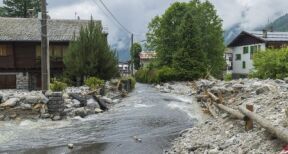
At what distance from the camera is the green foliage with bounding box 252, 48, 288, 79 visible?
29.7 metres

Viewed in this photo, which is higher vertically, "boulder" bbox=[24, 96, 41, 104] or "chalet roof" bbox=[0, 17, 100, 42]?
"chalet roof" bbox=[0, 17, 100, 42]

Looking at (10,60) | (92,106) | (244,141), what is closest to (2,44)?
(10,60)

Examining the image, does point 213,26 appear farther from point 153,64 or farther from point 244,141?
point 244,141

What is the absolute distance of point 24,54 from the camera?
3822 cm

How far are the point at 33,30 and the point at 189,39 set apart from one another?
58.4ft

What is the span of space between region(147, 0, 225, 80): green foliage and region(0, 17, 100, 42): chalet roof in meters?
12.2

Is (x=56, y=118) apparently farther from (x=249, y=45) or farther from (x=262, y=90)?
(x=249, y=45)

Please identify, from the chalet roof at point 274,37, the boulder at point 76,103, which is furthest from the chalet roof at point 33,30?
the chalet roof at point 274,37

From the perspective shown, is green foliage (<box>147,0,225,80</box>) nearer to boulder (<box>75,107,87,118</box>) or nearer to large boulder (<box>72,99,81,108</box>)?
large boulder (<box>72,99,81,108</box>)

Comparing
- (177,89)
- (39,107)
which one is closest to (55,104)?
(39,107)

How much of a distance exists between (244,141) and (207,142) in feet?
5.56

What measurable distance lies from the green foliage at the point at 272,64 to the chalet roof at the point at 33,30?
16.5 meters

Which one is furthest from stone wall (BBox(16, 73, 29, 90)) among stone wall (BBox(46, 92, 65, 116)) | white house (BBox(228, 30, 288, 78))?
white house (BBox(228, 30, 288, 78))

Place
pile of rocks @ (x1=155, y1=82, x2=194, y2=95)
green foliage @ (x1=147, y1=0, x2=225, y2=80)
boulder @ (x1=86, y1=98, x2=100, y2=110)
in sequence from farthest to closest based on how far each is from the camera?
green foliage @ (x1=147, y1=0, x2=225, y2=80) → pile of rocks @ (x1=155, y1=82, x2=194, y2=95) → boulder @ (x1=86, y1=98, x2=100, y2=110)
